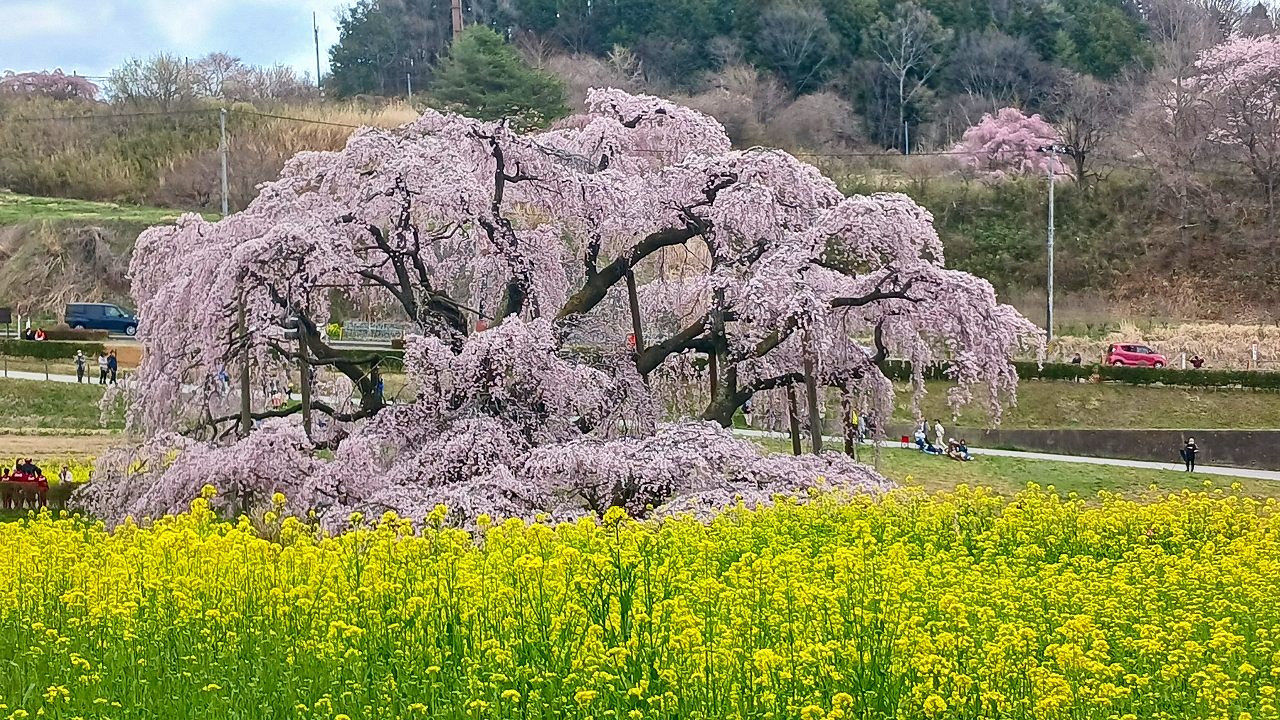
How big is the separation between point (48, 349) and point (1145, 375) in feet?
101

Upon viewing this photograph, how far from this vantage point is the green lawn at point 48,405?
3153 cm

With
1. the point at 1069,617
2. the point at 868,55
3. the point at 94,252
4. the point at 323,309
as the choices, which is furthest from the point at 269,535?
the point at 868,55

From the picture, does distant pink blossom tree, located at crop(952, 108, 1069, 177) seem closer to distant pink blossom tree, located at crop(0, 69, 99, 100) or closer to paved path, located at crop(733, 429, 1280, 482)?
paved path, located at crop(733, 429, 1280, 482)

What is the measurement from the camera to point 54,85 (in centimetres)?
8725

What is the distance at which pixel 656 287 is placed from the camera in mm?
20344

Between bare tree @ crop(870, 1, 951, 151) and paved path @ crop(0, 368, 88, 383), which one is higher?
bare tree @ crop(870, 1, 951, 151)

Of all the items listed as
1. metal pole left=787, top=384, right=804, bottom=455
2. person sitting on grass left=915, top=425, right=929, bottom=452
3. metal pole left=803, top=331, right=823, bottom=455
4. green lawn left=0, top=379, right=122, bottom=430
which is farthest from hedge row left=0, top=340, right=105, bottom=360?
metal pole left=803, top=331, right=823, bottom=455

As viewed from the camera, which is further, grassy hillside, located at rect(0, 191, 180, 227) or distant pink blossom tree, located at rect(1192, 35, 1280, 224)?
distant pink blossom tree, located at rect(1192, 35, 1280, 224)

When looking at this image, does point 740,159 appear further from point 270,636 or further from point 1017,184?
point 1017,184

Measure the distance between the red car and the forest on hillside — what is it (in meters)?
8.97

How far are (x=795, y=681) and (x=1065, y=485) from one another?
20860mm

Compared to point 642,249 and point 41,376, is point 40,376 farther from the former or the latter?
point 642,249

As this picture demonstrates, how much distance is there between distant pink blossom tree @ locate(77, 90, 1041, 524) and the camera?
15.1m

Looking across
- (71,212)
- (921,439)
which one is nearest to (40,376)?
(71,212)
